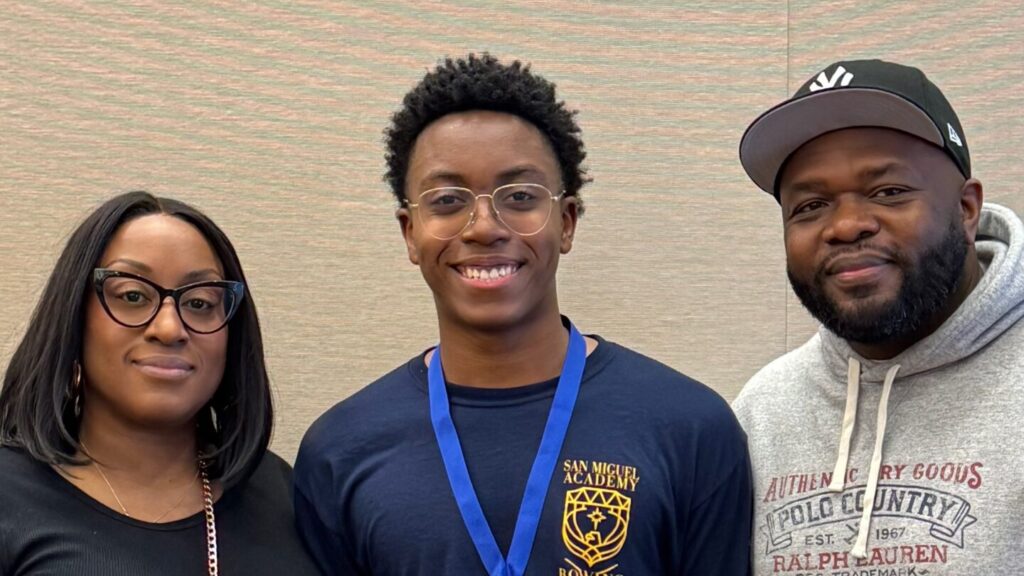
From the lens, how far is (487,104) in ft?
6.64

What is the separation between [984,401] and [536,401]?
2.74 feet

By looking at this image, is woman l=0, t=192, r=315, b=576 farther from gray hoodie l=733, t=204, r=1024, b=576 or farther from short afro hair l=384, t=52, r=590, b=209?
gray hoodie l=733, t=204, r=1024, b=576

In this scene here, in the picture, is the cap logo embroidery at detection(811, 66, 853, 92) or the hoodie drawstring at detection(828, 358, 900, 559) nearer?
the hoodie drawstring at detection(828, 358, 900, 559)

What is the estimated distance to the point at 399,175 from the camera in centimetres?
216

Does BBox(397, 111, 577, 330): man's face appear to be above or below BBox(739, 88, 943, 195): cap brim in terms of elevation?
below

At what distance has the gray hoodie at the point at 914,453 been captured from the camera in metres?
1.71

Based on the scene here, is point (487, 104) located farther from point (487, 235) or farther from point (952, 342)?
point (952, 342)

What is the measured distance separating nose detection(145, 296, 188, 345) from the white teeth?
57cm

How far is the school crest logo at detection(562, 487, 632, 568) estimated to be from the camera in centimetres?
179

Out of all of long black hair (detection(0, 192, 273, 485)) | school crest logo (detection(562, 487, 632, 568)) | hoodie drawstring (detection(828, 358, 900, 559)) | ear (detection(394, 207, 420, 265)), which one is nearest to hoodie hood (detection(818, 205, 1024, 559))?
hoodie drawstring (detection(828, 358, 900, 559))

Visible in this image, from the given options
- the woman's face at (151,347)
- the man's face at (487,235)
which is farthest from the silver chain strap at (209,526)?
the man's face at (487,235)

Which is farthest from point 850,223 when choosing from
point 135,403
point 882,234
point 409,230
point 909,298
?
point 135,403

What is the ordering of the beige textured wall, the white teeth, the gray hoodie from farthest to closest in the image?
the beige textured wall, the white teeth, the gray hoodie

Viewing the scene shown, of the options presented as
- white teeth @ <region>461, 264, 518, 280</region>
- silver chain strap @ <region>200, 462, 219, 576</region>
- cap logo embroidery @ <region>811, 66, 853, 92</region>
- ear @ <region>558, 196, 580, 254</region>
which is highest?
cap logo embroidery @ <region>811, 66, 853, 92</region>
